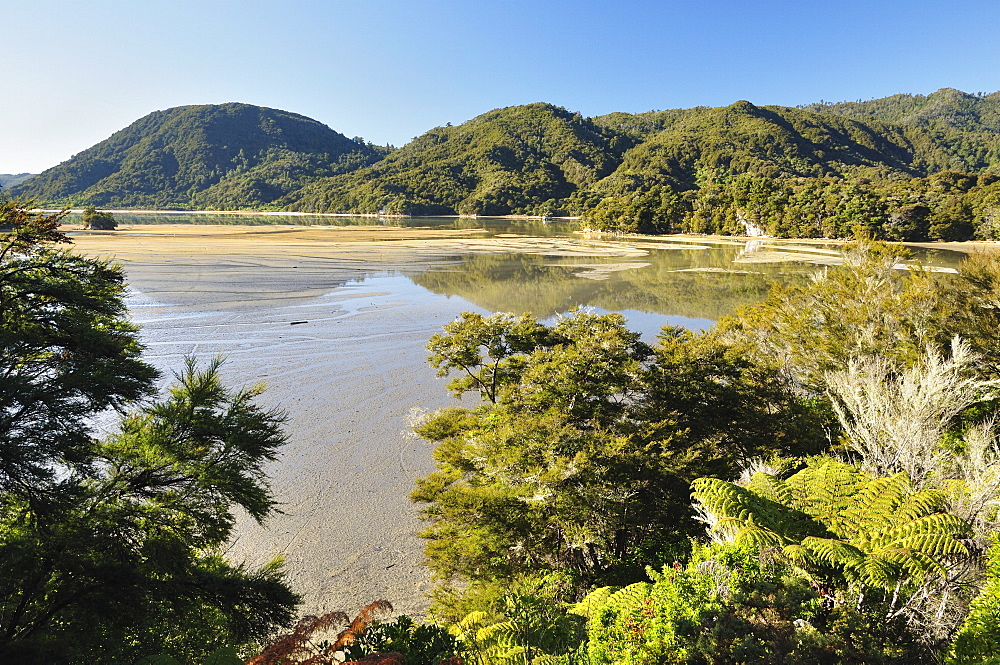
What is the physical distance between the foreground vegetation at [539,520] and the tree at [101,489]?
0.11ft

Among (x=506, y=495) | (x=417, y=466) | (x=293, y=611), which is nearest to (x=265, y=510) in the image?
(x=293, y=611)

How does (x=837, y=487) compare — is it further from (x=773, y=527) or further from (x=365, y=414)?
(x=365, y=414)

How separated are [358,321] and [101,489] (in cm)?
2289

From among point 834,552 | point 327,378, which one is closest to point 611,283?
point 327,378

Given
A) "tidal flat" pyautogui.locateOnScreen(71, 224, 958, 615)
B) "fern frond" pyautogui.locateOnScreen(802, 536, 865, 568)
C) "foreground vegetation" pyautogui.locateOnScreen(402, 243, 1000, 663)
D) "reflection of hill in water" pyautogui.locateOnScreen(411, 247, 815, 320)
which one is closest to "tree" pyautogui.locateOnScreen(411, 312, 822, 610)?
"foreground vegetation" pyautogui.locateOnScreen(402, 243, 1000, 663)

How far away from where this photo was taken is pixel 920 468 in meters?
9.90

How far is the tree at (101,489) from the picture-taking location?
21.0ft

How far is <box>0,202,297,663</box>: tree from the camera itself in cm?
639

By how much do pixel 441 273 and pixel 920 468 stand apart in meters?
40.7

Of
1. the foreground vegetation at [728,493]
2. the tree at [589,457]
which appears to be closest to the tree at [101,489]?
the tree at [589,457]

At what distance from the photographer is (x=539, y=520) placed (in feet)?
31.7

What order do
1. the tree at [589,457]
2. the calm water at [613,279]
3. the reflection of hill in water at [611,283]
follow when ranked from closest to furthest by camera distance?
the tree at [589,457] < the calm water at [613,279] < the reflection of hill in water at [611,283]

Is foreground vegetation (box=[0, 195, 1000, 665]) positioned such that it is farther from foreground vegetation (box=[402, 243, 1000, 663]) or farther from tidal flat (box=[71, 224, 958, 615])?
tidal flat (box=[71, 224, 958, 615])

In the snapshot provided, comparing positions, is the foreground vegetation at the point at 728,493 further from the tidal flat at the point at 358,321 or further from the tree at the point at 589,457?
the tidal flat at the point at 358,321
